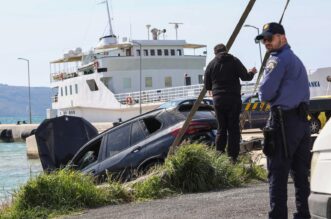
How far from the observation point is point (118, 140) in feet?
34.3

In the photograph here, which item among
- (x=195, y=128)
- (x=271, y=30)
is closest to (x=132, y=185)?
(x=195, y=128)

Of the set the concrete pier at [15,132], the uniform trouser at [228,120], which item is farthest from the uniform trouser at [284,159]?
the concrete pier at [15,132]

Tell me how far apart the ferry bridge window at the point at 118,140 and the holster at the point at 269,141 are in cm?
485

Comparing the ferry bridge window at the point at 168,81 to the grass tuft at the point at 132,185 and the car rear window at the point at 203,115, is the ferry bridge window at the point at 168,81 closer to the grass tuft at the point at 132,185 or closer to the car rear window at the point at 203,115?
the car rear window at the point at 203,115

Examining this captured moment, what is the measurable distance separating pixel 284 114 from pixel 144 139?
15.3ft

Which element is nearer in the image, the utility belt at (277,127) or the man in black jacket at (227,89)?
the utility belt at (277,127)

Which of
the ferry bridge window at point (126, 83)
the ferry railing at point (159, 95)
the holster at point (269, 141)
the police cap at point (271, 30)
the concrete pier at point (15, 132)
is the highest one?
the police cap at point (271, 30)

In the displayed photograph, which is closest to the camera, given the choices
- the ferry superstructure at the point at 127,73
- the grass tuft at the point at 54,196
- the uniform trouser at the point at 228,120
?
the grass tuft at the point at 54,196

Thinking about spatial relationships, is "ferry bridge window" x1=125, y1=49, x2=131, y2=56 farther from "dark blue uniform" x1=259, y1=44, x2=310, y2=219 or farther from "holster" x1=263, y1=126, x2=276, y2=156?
"holster" x1=263, y1=126, x2=276, y2=156

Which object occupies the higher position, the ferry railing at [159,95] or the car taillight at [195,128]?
the car taillight at [195,128]

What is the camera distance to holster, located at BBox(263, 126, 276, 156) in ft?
18.4

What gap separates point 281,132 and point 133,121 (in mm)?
5131

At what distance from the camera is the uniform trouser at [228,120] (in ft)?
29.6

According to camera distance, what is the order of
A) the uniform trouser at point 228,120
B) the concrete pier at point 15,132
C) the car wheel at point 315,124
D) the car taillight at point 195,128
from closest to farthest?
the uniform trouser at point 228,120, the car taillight at point 195,128, the car wheel at point 315,124, the concrete pier at point 15,132
